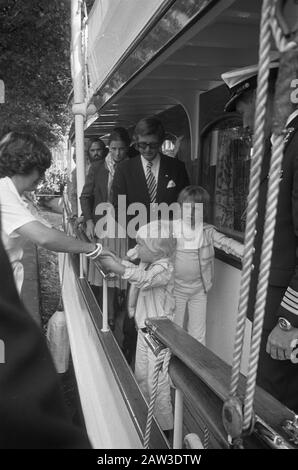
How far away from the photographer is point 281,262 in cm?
170

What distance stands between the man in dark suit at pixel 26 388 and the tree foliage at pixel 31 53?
8.15 metres

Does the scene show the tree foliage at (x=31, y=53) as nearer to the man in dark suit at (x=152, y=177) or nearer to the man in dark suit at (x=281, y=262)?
the man in dark suit at (x=152, y=177)

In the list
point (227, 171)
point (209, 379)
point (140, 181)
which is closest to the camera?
point (209, 379)

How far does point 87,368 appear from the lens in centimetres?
318

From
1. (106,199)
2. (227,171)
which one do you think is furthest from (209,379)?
(106,199)

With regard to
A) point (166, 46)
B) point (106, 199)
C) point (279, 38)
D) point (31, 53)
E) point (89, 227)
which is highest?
point (31, 53)

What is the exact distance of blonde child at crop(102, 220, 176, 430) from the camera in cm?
260

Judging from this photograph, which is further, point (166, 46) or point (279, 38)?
point (166, 46)

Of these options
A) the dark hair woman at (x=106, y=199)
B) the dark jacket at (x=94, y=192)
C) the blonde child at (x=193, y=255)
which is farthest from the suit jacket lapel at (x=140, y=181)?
the dark jacket at (x=94, y=192)

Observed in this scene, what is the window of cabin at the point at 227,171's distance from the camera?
3.07 m

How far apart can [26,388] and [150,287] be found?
7.01 feet

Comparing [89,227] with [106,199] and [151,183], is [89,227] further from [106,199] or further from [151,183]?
Result: [151,183]
